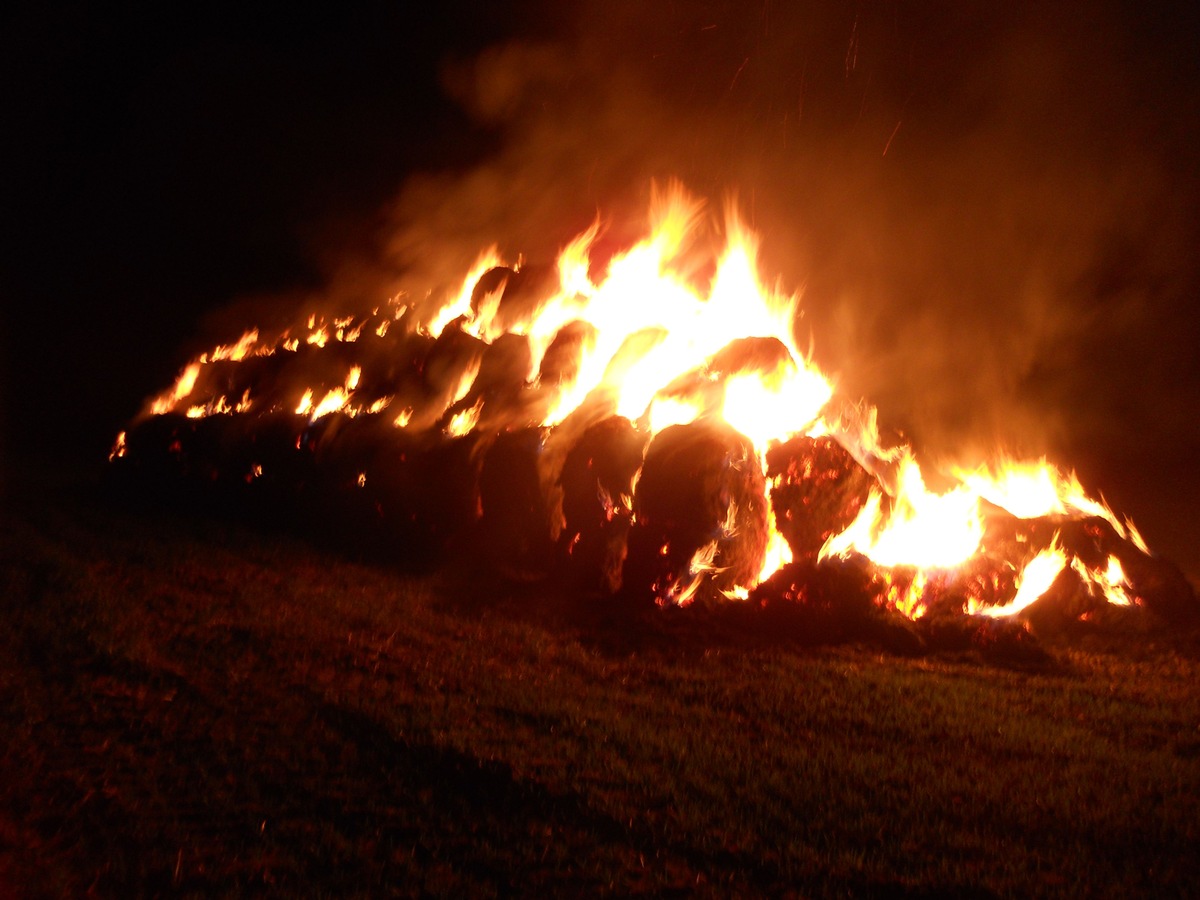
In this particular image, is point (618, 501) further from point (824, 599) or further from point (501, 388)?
point (501, 388)

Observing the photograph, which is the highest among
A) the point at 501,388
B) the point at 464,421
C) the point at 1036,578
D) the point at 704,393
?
the point at 501,388

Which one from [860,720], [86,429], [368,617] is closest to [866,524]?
[860,720]

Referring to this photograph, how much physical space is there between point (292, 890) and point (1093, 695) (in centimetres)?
730

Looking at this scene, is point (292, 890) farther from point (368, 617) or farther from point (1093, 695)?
point (1093, 695)

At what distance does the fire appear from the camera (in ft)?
35.7

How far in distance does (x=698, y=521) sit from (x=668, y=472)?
2.57 ft

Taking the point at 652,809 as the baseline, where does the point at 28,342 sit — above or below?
above

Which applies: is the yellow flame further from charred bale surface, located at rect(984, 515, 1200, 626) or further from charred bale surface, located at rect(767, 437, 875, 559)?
charred bale surface, located at rect(984, 515, 1200, 626)

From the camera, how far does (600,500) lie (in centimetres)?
1129

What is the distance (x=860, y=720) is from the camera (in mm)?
6898

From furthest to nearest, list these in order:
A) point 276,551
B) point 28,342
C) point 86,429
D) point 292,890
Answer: point 28,342, point 86,429, point 276,551, point 292,890

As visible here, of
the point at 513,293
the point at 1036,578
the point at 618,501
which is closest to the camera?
the point at 1036,578

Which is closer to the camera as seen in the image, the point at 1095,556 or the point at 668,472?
the point at 668,472

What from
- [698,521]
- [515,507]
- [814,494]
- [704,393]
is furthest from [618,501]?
[814,494]
